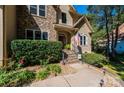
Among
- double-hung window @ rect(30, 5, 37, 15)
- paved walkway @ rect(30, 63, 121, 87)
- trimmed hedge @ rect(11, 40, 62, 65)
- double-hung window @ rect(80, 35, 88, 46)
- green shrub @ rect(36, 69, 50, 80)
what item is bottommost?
paved walkway @ rect(30, 63, 121, 87)

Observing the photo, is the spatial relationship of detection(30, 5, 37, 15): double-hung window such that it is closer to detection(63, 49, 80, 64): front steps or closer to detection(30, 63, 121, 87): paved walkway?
Answer: detection(63, 49, 80, 64): front steps

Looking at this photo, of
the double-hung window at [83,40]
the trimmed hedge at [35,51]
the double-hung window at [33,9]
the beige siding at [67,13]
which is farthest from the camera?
the double-hung window at [83,40]

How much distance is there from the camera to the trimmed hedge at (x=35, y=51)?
9266 millimetres

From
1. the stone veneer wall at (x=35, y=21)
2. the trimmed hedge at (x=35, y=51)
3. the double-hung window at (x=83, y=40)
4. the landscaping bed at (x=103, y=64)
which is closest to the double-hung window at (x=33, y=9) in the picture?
the stone veneer wall at (x=35, y=21)

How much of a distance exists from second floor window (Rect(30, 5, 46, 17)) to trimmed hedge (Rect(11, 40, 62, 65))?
3.25 metres

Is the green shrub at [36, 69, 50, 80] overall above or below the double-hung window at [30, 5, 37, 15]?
below

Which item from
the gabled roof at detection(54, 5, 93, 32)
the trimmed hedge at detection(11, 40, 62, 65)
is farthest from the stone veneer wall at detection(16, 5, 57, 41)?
the gabled roof at detection(54, 5, 93, 32)

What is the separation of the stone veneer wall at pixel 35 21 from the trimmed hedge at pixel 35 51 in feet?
7.61

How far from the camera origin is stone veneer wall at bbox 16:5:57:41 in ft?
39.4

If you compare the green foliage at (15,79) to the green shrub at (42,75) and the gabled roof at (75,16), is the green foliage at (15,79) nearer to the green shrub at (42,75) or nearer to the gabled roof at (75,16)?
the green shrub at (42,75)

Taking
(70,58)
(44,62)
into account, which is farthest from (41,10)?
(44,62)

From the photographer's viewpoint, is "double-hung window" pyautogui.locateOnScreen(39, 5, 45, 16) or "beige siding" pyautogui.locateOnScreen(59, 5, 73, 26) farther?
"beige siding" pyautogui.locateOnScreen(59, 5, 73, 26)

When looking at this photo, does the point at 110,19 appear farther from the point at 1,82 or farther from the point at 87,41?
the point at 1,82

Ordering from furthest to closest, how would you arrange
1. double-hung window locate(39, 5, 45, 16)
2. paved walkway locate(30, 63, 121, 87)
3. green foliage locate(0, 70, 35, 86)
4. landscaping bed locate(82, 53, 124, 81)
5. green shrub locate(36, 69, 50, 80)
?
double-hung window locate(39, 5, 45, 16) < landscaping bed locate(82, 53, 124, 81) < green shrub locate(36, 69, 50, 80) < paved walkway locate(30, 63, 121, 87) < green foliage locate(0, 70, 35, 86)
